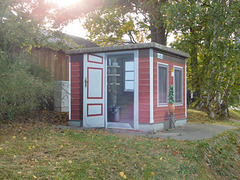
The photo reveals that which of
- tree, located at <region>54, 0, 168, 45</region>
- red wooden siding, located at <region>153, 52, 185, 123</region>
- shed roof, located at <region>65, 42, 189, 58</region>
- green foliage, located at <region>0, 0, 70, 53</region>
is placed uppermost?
tree, located at <region>54, 0, 168, 45</region>

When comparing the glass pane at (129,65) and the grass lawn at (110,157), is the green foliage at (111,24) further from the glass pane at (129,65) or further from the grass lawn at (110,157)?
the grass lawn at (110,157)

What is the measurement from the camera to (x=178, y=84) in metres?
10.4

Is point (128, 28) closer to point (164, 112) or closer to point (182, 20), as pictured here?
point (182, 20)

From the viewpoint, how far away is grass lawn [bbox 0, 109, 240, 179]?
14.4ft

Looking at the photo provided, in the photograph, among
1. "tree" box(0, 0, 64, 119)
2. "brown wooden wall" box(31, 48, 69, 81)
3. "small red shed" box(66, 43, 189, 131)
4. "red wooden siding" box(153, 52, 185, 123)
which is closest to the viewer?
"tree" box(0, 0, 64, 119)

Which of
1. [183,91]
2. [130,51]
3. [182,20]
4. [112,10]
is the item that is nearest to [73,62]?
[130,51]

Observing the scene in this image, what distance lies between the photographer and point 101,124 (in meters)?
9.35

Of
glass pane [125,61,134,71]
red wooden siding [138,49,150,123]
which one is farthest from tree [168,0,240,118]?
red wooden siding [138,49,150,123]

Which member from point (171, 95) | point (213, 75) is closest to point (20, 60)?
point (171, 95)

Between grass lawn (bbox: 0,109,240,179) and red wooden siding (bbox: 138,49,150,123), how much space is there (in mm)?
1323

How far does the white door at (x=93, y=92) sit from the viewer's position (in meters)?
9.22

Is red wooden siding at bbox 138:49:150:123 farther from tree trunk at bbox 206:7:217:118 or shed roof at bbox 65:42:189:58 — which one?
tree trunk at bbox 206:7:217:118

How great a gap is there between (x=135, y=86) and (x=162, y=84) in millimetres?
1051

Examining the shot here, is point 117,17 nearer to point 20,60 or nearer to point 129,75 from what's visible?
point 129,75
